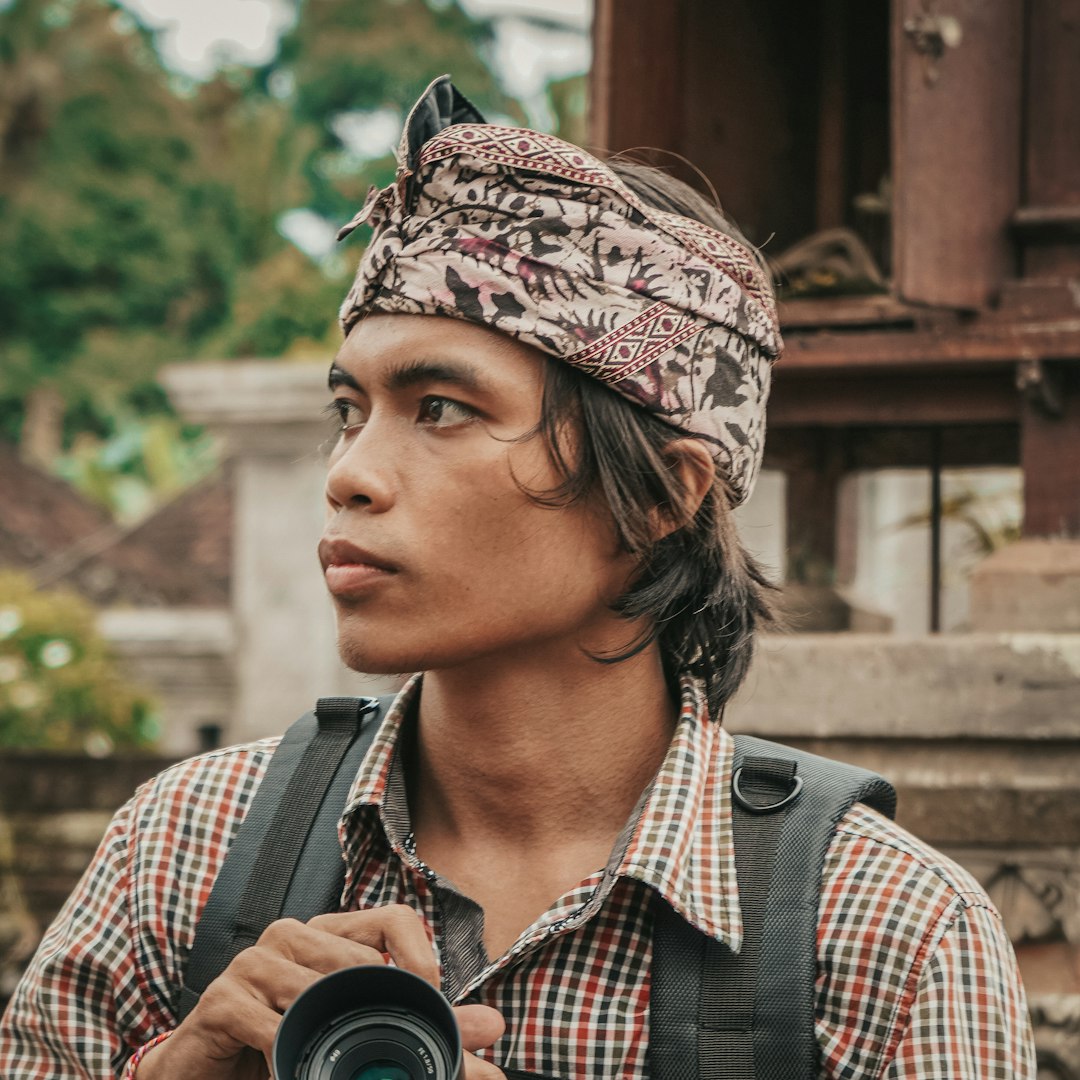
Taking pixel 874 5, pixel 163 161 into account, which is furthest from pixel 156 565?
pixel 163 161

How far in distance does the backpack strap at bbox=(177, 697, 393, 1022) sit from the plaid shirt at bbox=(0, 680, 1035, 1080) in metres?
0.04

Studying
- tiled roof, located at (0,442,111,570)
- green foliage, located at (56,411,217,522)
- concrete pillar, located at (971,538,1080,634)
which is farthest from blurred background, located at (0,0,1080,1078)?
green foliage, located at (56,411,217,522)

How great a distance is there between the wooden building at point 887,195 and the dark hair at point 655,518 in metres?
1.12

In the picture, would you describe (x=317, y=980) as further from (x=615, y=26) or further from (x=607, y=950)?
(x=615, y=26)

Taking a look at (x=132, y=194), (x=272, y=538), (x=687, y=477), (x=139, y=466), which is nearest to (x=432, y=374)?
(x=687, y=477)

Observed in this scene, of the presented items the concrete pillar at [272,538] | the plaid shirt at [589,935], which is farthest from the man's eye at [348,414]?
the concrete pillar at [272,538]

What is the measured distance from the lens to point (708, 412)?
198 centimetres

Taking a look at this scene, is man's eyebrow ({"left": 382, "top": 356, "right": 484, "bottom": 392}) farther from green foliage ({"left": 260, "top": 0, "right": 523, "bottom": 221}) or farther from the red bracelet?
A: green foliage ({"left": 260, "top": 0, "right": 523, "bottom": 221})

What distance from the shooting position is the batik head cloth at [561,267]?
1874mm

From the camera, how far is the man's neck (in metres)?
1.97

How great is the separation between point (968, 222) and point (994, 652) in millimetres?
1026

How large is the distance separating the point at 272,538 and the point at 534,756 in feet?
18.5

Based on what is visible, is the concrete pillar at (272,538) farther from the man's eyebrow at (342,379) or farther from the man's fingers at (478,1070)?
the man's fingers at (478,1070)

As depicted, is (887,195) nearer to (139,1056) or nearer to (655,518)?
(655,518)
